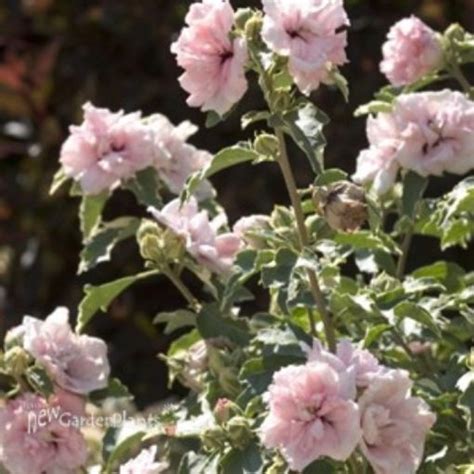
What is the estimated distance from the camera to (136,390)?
3.38 meters

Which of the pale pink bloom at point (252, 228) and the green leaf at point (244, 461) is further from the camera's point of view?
the pale pink bloom at point (252, 228)

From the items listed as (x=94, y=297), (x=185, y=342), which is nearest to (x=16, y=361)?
(x=94, y=297)

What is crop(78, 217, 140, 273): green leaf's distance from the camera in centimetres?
199

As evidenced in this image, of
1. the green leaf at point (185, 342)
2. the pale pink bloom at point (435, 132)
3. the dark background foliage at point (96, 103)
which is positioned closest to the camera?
the pale pink bloom at point (435, 132)

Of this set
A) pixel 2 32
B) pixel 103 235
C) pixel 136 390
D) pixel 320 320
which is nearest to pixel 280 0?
pixel 320 320

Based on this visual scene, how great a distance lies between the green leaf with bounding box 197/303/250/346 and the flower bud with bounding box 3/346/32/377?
7.9 inches

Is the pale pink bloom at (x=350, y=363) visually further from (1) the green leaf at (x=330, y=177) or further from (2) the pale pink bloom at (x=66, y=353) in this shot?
(2) the pale pink bloom at (x=66, y=353)

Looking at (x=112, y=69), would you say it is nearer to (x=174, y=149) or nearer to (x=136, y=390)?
(x=136, y=390)

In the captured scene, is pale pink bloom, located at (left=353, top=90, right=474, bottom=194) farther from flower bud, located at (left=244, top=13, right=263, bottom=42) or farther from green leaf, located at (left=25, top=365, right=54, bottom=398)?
green leaf, located at (left=25, top=365, right=54, bottom=398)

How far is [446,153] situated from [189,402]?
38 cm

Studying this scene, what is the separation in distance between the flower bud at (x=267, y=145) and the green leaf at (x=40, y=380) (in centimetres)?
34

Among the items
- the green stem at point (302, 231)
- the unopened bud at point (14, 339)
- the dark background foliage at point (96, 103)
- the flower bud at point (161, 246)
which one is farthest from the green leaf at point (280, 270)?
the dark background foliage at point (96, 103)

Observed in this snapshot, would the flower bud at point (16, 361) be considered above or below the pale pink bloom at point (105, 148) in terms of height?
below

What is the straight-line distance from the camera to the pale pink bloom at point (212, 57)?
1.61 meters
